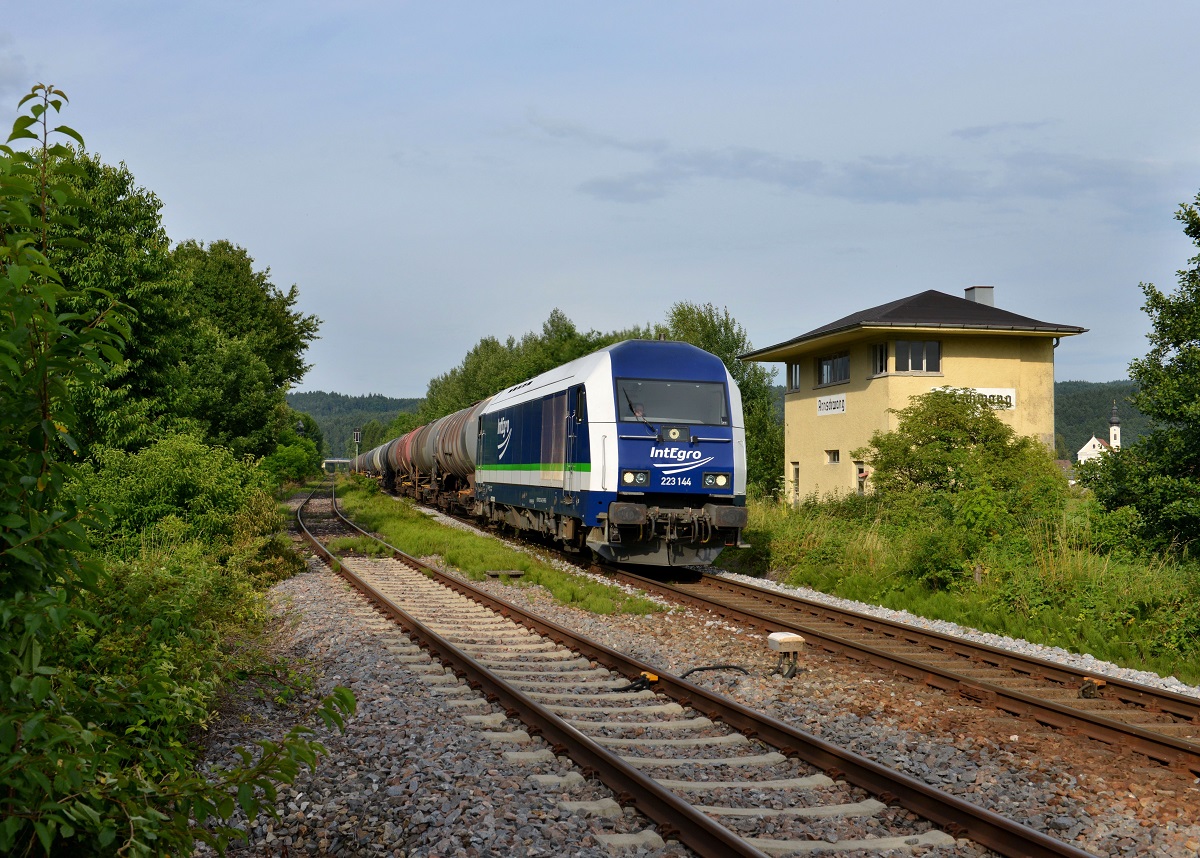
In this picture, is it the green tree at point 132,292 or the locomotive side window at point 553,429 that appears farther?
the locomotive side window at point 553,429

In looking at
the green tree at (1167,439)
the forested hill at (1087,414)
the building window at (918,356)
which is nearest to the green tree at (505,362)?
the building window at (918,356)

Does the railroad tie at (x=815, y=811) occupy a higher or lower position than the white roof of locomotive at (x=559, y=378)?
lower

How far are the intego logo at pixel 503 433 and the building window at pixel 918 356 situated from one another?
11.3 meters

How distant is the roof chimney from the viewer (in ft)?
104

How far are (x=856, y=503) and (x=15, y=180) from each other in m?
21.2

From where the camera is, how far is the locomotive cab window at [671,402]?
14203 mm

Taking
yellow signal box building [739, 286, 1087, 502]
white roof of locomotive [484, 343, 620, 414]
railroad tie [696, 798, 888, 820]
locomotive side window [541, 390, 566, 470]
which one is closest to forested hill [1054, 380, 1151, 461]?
yellow signal box building [739, 286, 1087, 502]

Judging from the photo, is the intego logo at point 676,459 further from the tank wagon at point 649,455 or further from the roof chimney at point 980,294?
the roof chimney at point 980,294

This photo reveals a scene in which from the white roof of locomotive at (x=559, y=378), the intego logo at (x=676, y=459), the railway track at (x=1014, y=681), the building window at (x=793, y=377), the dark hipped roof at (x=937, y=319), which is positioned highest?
the dark hipped roof at (x=937, y=319)

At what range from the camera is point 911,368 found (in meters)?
25.6

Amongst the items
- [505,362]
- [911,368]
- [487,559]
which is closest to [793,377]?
[911,368]

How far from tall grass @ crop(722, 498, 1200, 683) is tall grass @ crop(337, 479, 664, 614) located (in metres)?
3.75

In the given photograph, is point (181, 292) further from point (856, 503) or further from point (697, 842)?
point (856, 503)

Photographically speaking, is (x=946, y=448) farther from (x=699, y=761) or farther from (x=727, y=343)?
(x=727, y=343)
